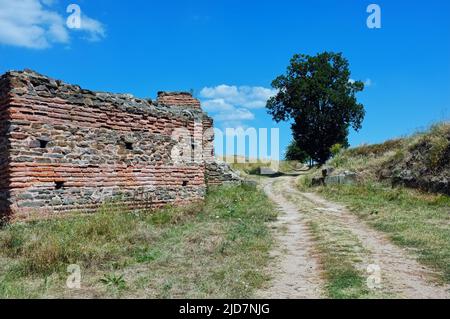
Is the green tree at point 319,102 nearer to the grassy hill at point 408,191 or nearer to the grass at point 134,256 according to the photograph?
the grassy hill at point 408,191

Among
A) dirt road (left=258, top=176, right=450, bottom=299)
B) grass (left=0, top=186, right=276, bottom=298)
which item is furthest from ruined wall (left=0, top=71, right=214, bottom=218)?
dirt road (left=258, top=176, right=450, bottom=299)

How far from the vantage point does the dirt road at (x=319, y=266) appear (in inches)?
216

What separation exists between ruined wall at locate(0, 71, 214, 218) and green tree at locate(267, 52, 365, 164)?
1065 inches

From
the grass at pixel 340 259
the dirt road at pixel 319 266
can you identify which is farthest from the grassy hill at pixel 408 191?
the grass at pixel 340 259

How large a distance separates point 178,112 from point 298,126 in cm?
2828

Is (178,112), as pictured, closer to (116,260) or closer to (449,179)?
(116,260)

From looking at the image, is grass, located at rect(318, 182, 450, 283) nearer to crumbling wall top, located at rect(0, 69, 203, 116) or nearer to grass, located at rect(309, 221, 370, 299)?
grass, located at rect(309, 221, 370, 299)

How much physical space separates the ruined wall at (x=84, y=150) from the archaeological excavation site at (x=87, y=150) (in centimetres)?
2

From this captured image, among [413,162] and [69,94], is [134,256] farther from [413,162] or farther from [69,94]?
[413,162]

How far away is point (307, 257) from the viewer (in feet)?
24.7
